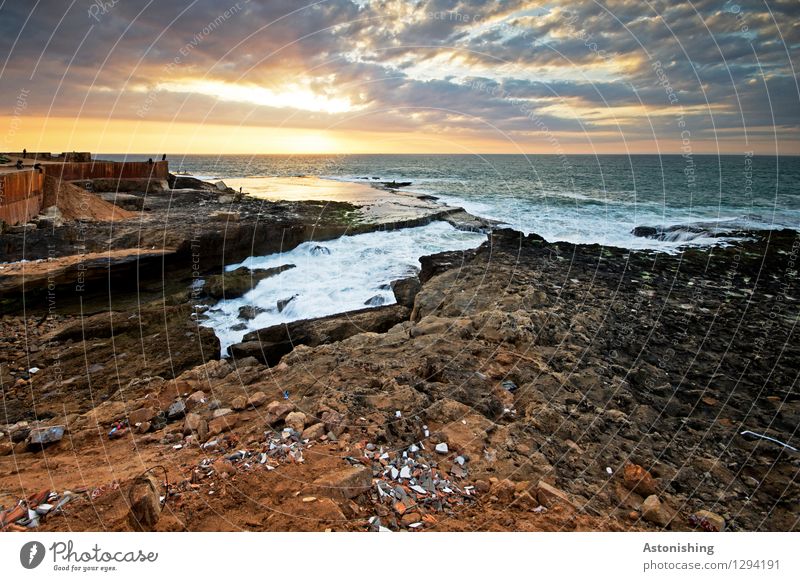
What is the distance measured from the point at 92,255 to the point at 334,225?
42.3ft

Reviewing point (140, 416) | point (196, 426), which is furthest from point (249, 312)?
point (196, 426)

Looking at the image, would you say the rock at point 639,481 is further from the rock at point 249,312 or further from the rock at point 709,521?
the rock at point 249,312

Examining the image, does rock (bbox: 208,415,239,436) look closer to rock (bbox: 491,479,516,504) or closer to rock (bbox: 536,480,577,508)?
rock (bbox: 491,479,516,504)

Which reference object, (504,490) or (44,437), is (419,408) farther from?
(44,437)

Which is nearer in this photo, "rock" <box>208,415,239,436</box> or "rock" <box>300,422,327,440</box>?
"rock" <box>300,422,327,440</box>

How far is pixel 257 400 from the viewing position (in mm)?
6348

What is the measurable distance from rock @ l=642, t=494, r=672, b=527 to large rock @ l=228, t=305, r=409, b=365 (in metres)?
8.23

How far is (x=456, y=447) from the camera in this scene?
5211 mm

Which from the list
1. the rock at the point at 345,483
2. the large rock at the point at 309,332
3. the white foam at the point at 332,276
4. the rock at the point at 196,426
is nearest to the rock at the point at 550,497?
the rock at the point at 345,483

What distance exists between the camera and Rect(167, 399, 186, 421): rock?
20.5ft

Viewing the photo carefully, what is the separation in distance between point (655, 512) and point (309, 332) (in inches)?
367

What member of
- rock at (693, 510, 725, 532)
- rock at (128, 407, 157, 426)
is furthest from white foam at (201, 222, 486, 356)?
rock at (693, 510, 725, 532)
